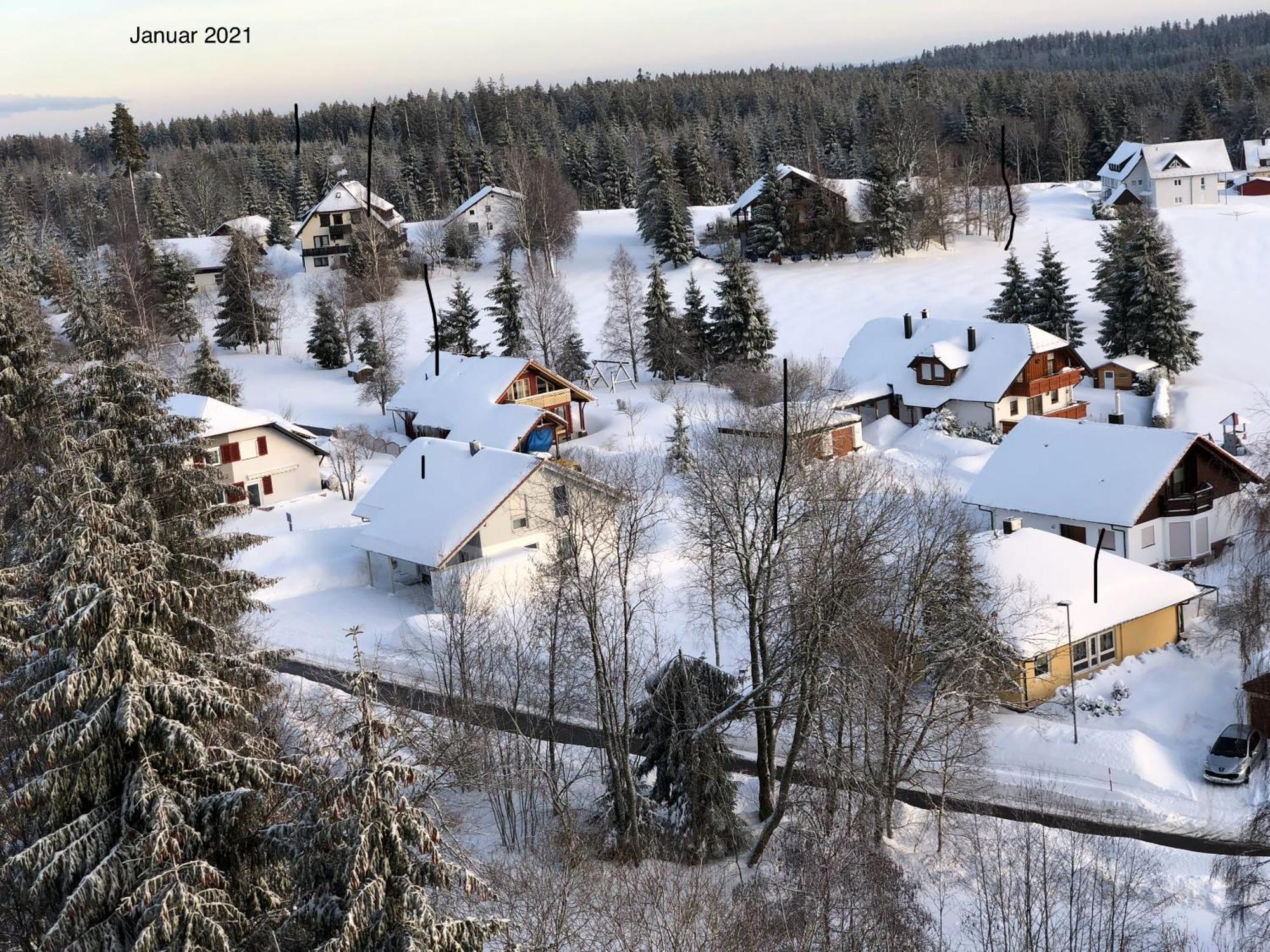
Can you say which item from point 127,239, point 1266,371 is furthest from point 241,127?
point 1266,371

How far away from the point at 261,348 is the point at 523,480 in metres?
42.0

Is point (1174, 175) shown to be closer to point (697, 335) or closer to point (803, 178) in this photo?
point (803, 178)

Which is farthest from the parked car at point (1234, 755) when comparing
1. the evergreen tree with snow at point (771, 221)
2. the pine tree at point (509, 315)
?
the evergreen tree with snow at point (771, 221)

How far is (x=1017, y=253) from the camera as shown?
266ft

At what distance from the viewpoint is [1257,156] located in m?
103

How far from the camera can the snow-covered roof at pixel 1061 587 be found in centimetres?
3297

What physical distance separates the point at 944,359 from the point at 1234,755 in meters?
29.7

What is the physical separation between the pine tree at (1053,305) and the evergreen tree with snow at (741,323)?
1373 centimetres

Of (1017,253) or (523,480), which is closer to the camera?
(523,480)

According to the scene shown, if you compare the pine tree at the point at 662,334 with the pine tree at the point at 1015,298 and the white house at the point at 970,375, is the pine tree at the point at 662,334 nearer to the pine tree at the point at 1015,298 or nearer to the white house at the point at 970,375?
the white house at the point at 970,375

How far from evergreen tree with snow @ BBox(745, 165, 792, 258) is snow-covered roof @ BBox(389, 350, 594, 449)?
93.5ft

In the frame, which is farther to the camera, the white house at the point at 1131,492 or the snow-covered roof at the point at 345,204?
the snow-covered roof at the point at 345,204

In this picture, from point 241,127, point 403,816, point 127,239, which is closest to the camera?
point 403,816

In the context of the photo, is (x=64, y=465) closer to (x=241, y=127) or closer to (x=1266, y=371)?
(x=1266, y=371)
